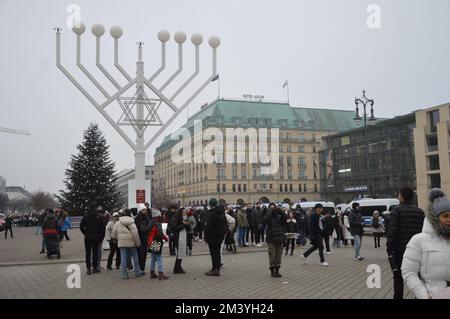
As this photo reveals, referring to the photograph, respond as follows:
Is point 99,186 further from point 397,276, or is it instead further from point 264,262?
point 397,276

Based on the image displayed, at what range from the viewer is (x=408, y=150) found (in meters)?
61.1

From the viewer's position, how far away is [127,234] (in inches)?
418

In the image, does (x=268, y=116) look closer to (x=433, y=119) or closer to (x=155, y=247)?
(x=433, y=119)

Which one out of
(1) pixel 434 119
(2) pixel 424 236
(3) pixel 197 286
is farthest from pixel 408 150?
(2) pixel 424 236

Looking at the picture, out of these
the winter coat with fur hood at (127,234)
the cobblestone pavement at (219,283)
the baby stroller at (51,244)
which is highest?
the winter coat with fur hood at (127,234)

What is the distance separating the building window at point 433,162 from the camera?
174ft

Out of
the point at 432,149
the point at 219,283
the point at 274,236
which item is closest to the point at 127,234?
the point at 219,283

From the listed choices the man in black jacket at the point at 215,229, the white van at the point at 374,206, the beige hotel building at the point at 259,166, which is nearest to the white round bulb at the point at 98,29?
the man in black jacket at the point at 215,229

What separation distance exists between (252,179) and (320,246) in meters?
75.6

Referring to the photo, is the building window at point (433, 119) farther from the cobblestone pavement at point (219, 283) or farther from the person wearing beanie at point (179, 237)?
the person wearing beanie at point (179, 237)

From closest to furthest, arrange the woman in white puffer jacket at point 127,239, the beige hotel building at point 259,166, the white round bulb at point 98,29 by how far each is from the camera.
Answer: the woman in white puffer jacket at point 127,239 → the white round bulb at point 98,29 → the beige hotel building at point 259,166

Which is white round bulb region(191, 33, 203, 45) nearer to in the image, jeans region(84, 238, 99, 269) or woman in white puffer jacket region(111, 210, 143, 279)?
woman in white puffer jacket region(111, 210, 143, 279)

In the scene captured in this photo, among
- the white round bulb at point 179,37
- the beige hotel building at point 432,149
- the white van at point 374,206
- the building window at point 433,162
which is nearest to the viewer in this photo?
the white round bulb at point 179,37

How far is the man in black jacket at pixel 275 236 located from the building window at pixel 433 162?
47923 millimetres
